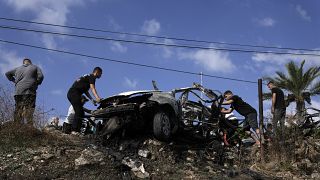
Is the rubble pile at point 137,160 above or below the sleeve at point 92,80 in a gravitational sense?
below

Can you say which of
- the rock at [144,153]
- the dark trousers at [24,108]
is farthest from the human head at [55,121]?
the rock at [144,153]

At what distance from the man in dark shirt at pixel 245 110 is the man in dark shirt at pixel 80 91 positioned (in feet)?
10.8

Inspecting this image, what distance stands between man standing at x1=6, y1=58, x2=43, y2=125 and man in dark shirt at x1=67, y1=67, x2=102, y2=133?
76cm

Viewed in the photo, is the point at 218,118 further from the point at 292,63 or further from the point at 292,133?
the point at 292,63

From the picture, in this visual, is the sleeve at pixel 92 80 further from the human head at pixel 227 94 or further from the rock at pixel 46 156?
the human head at pixel 227 94

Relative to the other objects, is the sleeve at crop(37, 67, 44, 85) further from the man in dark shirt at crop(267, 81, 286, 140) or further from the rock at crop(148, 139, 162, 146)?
the man in dark shirt at crop(267, 81, 286, 140)

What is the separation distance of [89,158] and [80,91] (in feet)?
7.63

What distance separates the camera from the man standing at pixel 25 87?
33.1 feet

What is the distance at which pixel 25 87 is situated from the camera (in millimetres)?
10641

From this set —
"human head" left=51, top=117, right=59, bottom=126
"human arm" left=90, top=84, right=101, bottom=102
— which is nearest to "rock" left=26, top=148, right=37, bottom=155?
"human arm" left=90, top=84, right=101, bottom=102

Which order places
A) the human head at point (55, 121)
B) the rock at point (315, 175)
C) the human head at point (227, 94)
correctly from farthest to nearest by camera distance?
1. the human head at point (55, 121)
2. the human head at point (227, 94)
3. the rock at point (315, 175)

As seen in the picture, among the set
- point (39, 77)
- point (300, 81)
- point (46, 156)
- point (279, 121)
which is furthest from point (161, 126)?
point (300, 81)

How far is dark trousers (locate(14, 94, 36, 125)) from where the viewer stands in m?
10.0

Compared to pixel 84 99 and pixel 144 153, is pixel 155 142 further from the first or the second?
pixel 84 99
